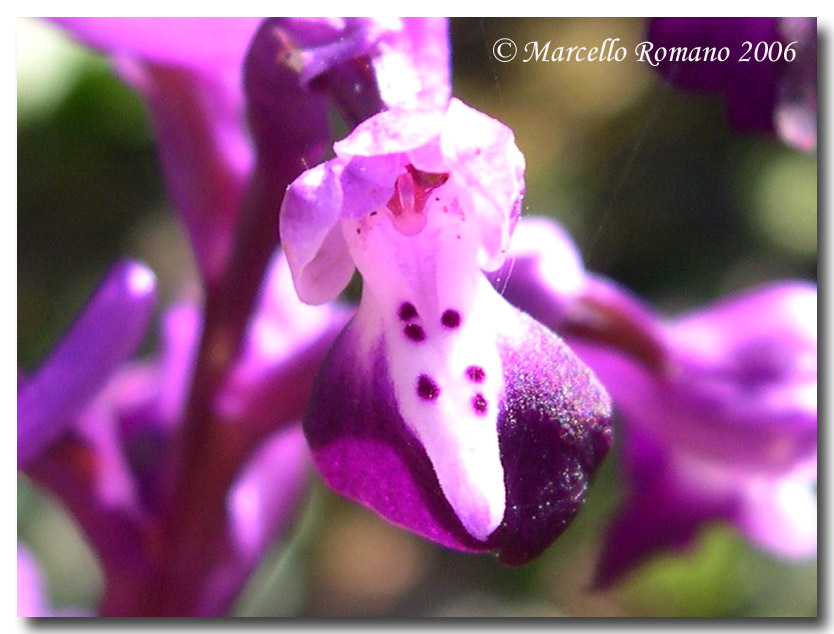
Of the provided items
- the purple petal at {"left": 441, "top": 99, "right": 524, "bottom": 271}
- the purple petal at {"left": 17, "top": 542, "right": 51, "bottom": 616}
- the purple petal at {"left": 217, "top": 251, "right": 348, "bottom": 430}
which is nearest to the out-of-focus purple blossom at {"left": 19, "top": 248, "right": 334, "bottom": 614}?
the purple petal at {"left": 217, "top": 251, "right": 348, "bottom": 430}

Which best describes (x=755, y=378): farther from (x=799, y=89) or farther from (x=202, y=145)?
(x=202, y=145)

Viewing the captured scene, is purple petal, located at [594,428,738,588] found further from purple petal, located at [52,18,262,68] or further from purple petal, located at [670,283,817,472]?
purple petal, located at [52,18,262,68]

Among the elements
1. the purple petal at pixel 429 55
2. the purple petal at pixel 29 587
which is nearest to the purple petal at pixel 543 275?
the purple petal at pixel 429 55

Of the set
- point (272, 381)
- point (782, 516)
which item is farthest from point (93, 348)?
point (782, 516)

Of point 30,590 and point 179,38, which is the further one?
point 30,590

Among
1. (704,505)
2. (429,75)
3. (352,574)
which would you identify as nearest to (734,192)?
(704,505)
